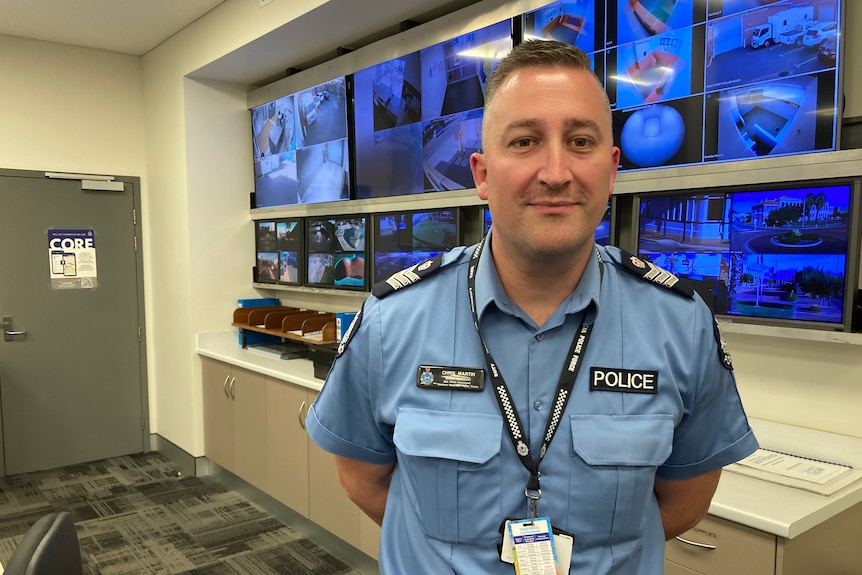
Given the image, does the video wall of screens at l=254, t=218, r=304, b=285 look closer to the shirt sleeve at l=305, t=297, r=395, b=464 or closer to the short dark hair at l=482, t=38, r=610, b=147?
the shirt sleeve at l=305, t=297, r=395, b=464

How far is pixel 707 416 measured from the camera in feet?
3.85

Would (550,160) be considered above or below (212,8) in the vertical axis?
below

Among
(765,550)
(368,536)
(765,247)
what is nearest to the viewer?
(765,550)

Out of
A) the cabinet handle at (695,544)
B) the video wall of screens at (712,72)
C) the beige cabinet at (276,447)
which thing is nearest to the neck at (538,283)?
the cabinet handle at (695,544)

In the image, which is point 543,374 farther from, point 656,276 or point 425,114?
point 425,114

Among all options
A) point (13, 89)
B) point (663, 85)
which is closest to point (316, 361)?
point (663, 85)

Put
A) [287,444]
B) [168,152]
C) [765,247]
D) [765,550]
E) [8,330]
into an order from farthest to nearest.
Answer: [168,152], [8,330], [287,444], [765,247], [765,550]

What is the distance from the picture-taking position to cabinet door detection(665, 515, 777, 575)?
155 cm

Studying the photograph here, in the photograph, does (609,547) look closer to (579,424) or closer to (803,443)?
(579,424)

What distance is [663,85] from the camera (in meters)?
2.22

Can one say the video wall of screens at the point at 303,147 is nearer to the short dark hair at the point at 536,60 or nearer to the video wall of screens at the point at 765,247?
the video wall of screens at the point at 765,247

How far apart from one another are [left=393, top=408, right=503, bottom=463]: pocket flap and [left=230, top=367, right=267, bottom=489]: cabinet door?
2.69m

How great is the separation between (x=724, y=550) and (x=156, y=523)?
314cm

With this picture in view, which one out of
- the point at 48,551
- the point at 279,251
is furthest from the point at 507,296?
the point at 279,251
